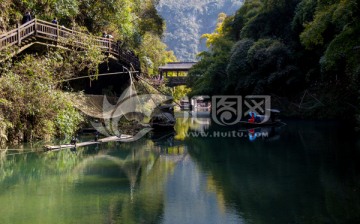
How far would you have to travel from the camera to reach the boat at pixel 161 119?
22.3 m

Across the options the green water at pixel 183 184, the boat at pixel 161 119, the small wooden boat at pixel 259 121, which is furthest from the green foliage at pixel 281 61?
the green water at pixel 183 184

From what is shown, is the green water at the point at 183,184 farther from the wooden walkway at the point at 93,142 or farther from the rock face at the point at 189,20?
the rock face at the point at 189,20

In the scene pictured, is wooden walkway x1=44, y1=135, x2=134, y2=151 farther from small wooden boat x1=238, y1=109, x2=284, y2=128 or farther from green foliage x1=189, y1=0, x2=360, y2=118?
green foliage x1=189, y1=0, x2=360, y2=118

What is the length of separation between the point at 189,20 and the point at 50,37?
139 metres

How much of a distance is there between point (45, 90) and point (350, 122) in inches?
728

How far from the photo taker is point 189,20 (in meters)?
151

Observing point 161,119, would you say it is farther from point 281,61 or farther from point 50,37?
point 281,61

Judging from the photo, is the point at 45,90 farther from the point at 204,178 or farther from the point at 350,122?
the point at 350,122

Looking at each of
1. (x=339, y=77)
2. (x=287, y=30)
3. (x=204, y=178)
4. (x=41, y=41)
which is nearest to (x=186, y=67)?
(x=287, y=30)

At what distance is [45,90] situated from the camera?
50.2 feet

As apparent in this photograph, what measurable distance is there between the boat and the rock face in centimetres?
10891

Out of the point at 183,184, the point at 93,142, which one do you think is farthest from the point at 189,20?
the point at 183,184

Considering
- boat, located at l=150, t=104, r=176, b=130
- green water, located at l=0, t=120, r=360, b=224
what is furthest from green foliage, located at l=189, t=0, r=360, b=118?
green water, located at l=0, t=120, r=360, b=224

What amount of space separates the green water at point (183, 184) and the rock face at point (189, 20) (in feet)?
388
